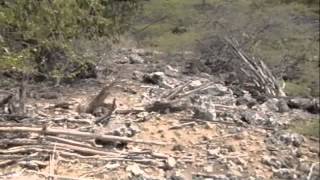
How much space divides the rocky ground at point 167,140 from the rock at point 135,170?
11mm

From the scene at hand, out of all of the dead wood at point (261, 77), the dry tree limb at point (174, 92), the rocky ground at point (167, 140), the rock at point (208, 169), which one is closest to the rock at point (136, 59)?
the dead wood at point (261, 77)

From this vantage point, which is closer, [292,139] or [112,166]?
[112,166]

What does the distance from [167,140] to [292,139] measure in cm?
147

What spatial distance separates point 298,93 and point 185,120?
3181 mm

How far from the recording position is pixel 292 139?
751cm

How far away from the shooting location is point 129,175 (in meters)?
6.57

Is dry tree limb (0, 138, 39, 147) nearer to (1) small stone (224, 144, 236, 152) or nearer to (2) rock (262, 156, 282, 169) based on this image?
(1) small stone (224, 144, 236, 152)

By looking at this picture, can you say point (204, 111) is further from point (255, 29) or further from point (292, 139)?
point (255, 29)

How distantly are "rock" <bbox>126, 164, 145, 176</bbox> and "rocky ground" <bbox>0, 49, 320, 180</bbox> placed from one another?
0.01 meters

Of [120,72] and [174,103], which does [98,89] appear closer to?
[120,72]

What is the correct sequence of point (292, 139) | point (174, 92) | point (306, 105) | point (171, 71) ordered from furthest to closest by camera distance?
point (171, 71) → point (174, 92) → point (306, 105) → point (292, 139)

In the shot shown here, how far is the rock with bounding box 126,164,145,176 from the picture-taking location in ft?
21.7

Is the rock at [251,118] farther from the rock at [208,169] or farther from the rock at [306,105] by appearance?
the rock at [208,169]

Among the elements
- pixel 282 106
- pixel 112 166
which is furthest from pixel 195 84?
pixel 112 166
